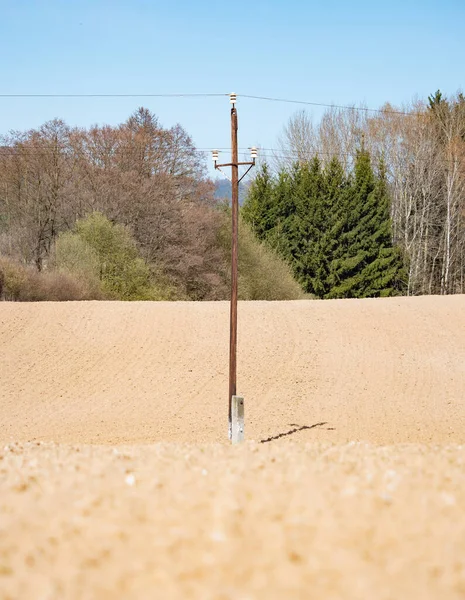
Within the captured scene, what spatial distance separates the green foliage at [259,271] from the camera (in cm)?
4878

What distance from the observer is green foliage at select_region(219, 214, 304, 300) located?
48.8 m

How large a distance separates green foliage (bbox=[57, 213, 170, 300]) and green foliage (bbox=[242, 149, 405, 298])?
1417cm

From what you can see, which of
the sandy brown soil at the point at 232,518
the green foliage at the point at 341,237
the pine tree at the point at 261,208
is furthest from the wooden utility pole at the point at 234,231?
the pine tree at the point at 261,208

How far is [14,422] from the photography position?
20.4 m

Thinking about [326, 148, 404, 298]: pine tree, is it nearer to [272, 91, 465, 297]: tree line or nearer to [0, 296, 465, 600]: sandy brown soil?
[272, 91, 465, 297]: tree line

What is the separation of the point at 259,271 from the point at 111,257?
10.9 meters

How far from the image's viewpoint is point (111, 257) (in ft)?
138

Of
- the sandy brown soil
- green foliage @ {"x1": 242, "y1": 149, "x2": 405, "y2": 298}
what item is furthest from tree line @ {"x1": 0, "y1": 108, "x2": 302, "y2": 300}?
the sandy brown soil

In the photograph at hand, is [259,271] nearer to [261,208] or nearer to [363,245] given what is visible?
[363,245]

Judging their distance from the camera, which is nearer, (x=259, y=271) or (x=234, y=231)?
(x=234, y=231)

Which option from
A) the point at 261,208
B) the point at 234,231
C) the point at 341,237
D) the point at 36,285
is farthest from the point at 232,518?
the point at 261,208

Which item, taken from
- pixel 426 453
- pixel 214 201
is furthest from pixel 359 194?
pixel 426 453

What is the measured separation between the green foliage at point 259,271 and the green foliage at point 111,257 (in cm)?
799

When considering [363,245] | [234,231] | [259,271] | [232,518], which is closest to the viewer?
[232,518]
